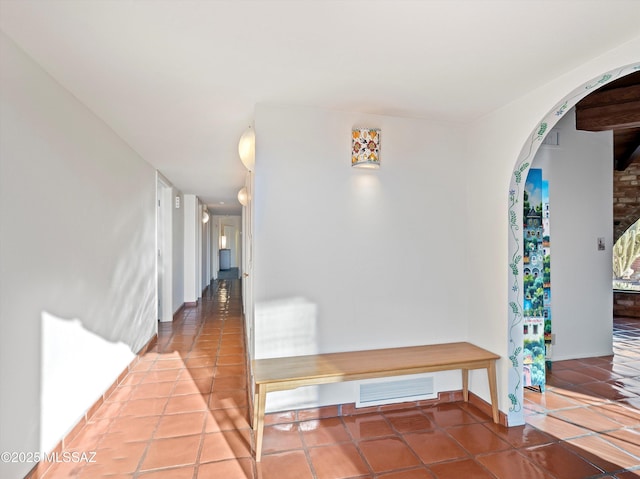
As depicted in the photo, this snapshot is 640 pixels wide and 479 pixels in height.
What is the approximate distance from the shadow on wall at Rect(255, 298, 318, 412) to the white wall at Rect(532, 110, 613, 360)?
2.91 metres

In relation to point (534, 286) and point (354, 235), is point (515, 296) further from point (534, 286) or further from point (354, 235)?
point (354, 235)

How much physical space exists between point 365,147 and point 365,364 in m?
1.56

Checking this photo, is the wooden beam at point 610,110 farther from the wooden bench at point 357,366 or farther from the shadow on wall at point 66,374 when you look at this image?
the shadow on wall at point 66,374

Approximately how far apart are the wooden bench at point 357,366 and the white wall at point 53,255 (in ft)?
3.87

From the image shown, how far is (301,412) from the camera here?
8.29ft

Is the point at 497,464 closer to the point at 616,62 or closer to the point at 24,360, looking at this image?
the point at 616,62

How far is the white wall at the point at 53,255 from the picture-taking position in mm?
1673

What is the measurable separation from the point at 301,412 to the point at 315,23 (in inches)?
95.8

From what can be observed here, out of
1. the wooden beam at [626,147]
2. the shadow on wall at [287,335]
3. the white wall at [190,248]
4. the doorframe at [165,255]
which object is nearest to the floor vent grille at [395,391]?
the shadow on wall at [287,335]

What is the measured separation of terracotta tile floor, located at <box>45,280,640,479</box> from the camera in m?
1.97

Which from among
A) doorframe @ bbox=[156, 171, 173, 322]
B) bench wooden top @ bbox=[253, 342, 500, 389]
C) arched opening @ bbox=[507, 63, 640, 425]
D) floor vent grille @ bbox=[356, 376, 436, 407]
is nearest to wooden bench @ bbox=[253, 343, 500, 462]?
bench wooden top @ bbox=[253, 342, 500, 389]

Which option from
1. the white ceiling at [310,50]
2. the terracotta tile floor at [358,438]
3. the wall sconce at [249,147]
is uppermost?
the white ceiling at [310,50]

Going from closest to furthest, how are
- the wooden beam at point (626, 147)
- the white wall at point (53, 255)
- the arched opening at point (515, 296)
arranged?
the white wall at point (53, 255)
the arched opening at point (515, 296)
the wooden beam at point (626, 147)

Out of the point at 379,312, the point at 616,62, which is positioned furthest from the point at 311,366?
the point at 616,62
